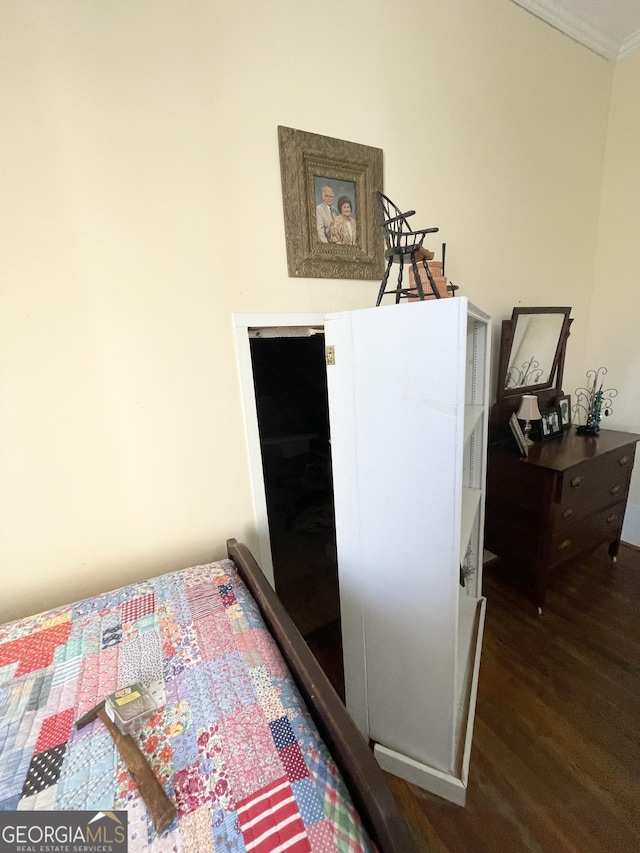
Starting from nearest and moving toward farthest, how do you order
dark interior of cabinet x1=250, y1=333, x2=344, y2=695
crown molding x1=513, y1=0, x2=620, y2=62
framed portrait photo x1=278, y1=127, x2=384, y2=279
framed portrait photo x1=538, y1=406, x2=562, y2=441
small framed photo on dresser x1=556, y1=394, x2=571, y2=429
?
framed portrait photo x1=278, y1=127, x2=384, y2=279
dark interior of cabinet x1=250, y1=333, x2=344, y2=695
crown molding x1=513, y1=0, x2=620, y2=62
framed portrait photo x1=538, y1=406, x2=562, y2=441
small framed photo on dresser x1=556, y1=394, x2=571, y2=429

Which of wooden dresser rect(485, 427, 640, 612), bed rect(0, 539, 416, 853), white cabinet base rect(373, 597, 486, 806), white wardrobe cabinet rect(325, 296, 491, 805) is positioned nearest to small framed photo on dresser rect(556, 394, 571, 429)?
wooden dresser rect(485, 427, 640, 612)

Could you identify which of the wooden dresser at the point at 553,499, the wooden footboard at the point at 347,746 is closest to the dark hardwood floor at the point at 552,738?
the wooden dresser at the point at 553,499

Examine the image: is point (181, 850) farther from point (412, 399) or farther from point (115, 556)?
point (412, 399)

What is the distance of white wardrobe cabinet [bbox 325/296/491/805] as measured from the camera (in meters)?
0.93

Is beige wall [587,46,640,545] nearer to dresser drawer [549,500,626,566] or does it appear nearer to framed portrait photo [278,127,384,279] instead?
dresser drawer [549,500,626,566]

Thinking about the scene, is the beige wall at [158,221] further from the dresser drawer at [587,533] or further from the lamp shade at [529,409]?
the dresser drawer at [587,533]

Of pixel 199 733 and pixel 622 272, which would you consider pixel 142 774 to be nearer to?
pixel 199 733

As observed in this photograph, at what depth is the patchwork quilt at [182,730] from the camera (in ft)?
1.71

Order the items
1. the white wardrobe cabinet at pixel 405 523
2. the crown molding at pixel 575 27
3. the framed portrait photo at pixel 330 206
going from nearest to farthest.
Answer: the white wardrobe cabinet at pixel 405 523 < the framed portrait photo at pixel 330 206 < the crown molding at pixel 575 27

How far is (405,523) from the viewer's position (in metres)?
1.07

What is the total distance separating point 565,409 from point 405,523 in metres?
1.88

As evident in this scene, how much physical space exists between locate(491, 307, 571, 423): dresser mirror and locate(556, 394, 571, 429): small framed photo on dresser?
0.08m

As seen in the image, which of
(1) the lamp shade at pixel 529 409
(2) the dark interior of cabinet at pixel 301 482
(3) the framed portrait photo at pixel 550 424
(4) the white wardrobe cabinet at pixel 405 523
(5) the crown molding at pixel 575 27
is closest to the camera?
(4) the white wardrobe cabinet at pixel 405 523

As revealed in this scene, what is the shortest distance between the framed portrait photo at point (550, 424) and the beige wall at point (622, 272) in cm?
53
